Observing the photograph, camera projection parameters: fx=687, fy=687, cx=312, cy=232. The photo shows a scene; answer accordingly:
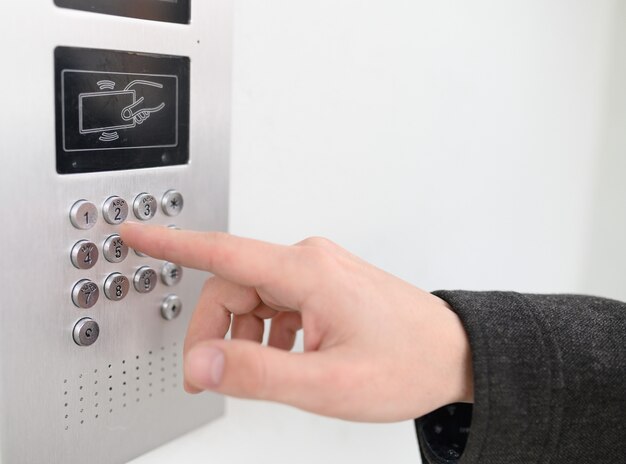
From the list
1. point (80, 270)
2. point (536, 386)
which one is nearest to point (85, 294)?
point (80, 270)

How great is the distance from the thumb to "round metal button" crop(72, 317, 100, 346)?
103 millimetres

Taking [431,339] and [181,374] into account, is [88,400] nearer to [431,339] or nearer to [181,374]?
[181,374]

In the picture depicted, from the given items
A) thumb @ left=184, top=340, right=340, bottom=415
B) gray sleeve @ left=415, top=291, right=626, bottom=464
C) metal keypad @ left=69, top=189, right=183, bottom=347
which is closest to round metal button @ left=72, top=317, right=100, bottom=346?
metal keypad @ left=69, top=189, right=183, bottom=347

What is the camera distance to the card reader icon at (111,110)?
386mm

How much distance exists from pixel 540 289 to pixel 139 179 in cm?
59

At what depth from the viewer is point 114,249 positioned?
0.42 m

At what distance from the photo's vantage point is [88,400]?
42 cm

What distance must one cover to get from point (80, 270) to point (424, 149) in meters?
0.36

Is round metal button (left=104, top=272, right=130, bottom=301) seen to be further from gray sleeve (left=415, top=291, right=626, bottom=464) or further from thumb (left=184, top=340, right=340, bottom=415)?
gray sleeve (left=415, top=291, right=626, bottom=464)

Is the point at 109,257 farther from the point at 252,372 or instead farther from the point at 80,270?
the point at 252,372

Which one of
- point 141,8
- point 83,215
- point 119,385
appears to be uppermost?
point 141,8

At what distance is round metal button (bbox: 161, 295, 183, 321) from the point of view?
460 millimetres

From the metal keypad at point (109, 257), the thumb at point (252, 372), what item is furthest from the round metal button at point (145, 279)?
the thumb at point (252, 372)

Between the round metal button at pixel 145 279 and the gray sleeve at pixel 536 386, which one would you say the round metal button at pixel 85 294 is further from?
the gray sleeve at pixel 536 386
